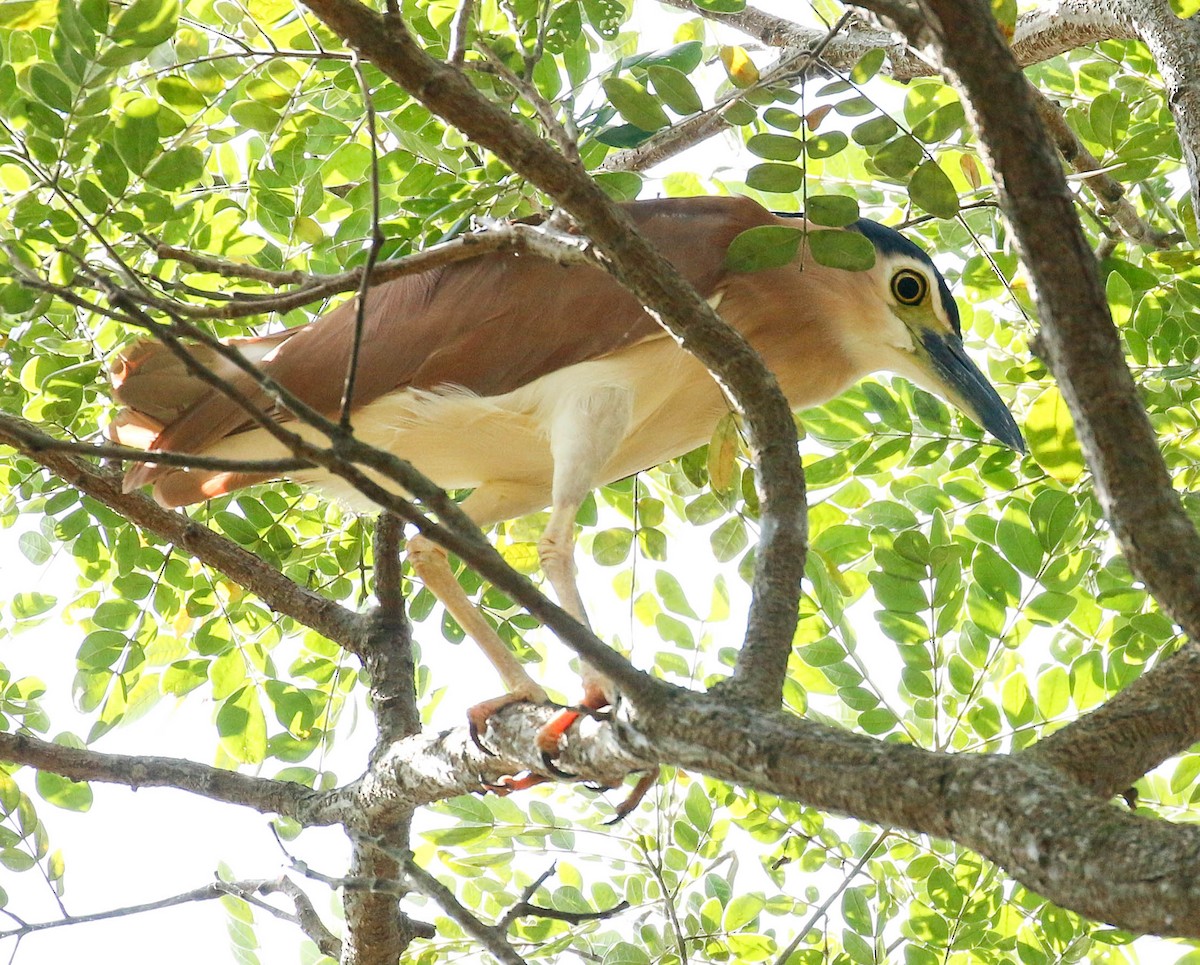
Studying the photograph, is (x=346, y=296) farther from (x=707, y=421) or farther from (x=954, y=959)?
(x=954, y=959)

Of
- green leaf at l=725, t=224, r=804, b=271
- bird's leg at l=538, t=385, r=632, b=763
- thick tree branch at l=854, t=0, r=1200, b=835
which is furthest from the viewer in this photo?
bird's leg at l=538, t=385, r=632, b=763

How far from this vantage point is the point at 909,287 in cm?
335

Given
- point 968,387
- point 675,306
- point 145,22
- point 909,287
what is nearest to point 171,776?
point 145,22

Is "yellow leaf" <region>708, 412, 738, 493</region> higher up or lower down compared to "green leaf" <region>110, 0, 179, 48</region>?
lower down

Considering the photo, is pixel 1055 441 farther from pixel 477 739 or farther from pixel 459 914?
pixel 459 914

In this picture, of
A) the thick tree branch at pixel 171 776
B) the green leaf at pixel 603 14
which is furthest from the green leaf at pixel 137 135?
the thick tree branch at pixel 171 776

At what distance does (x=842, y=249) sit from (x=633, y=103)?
482mm

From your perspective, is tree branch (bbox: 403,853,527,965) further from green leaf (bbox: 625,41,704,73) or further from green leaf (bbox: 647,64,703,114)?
green leaf (bbox: 625,41,704,73)

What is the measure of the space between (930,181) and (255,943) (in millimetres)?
2953

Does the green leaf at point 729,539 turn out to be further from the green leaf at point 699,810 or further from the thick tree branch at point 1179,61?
the thick tree branch at point 1179,61

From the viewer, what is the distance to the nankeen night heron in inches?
118

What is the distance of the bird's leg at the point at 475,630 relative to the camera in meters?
2.59

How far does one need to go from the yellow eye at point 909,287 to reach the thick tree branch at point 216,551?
5.63 ft

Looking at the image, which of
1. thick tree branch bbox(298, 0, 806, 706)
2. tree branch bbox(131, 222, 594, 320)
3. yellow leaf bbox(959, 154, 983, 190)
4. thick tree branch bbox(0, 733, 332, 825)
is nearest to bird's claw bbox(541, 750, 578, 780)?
thick tree branch bbox(298, 0, 806, 706)
